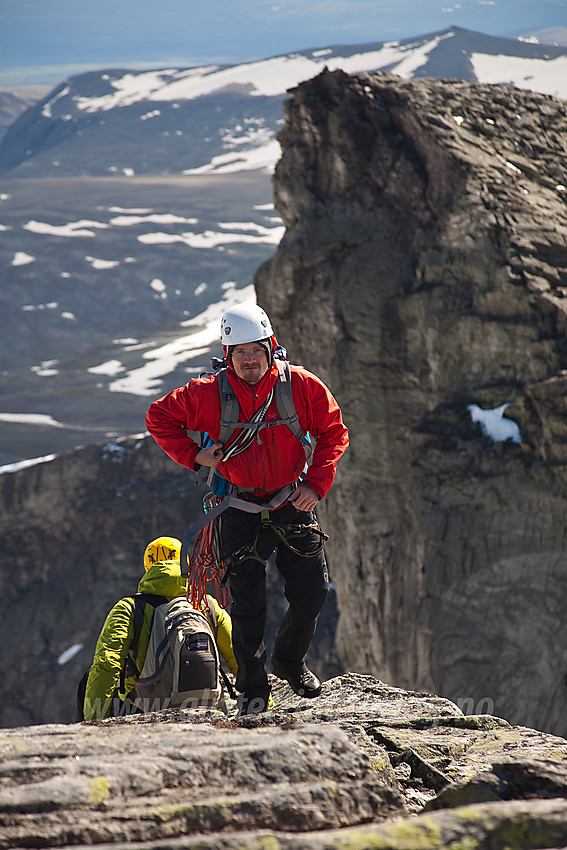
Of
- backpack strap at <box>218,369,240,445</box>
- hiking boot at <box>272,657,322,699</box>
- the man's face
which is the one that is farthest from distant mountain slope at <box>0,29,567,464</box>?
the man's face

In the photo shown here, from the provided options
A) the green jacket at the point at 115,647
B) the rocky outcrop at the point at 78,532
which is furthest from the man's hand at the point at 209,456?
the rocky outcrop at the point at 78,532

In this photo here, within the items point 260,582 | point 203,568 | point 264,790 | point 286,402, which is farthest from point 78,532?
point 264,790

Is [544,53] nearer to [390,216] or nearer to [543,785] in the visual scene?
[390,216]

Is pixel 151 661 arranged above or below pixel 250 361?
below

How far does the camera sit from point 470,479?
696 inches

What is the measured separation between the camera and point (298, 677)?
6547mm

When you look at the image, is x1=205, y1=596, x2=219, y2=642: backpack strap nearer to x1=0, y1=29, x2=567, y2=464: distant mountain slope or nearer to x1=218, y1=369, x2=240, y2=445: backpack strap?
x1=218, y1=369, x2=240, y2=445: backpack strap

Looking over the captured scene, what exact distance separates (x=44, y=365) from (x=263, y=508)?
108393 millimetres

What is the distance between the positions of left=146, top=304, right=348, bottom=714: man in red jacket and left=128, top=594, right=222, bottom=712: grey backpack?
28cm

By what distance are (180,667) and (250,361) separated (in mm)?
2403

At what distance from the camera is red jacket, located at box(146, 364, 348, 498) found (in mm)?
5758

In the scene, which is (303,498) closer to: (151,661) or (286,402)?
(286,402)

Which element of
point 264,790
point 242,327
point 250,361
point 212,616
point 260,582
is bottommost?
point 212,616

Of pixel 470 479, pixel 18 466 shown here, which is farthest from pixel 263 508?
pixel 18 466
